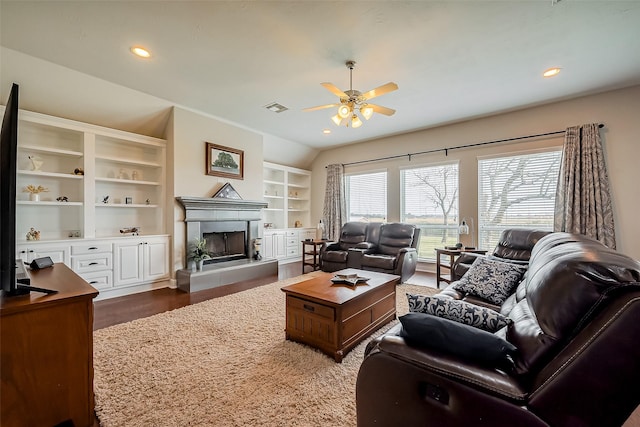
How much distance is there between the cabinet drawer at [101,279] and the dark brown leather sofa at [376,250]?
330cm

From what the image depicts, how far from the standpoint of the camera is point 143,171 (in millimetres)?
4551

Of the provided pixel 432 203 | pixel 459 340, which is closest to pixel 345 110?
pixel 459 340

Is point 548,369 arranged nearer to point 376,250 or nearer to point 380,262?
point 380,262

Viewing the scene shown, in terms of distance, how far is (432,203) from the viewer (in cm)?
535

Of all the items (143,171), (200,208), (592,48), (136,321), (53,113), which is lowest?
(136,321)

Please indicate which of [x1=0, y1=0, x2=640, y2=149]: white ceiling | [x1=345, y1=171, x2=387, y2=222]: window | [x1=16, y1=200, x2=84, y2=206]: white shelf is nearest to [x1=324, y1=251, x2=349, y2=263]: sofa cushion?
[x1=345, y1=171, x2=387, y2=222]: window

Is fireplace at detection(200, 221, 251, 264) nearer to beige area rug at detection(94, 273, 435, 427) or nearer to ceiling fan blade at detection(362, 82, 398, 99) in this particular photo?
beige area rug at detection(94, 273, 435, 427)

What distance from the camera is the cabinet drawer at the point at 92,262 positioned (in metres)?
3.41

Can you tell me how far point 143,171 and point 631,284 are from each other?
5605 mm

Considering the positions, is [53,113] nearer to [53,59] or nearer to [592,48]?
[53,59]

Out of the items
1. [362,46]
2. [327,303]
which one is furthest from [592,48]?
[327,303]

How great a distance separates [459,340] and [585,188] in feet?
14.1

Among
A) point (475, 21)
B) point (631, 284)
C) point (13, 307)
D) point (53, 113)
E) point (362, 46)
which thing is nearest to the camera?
point (631, 284)

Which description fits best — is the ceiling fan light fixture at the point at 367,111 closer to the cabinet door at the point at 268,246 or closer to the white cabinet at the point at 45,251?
the cabinet door at the point at 268,246
